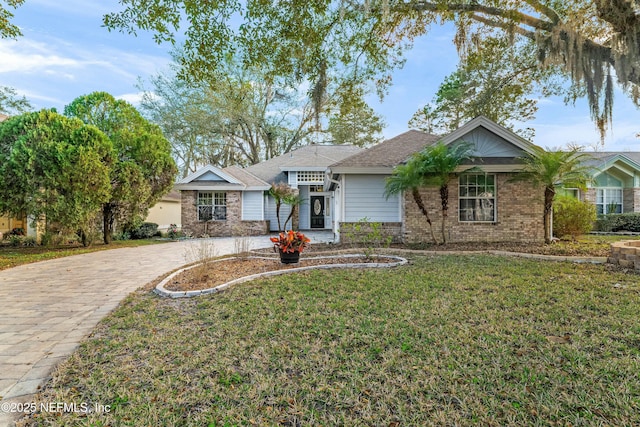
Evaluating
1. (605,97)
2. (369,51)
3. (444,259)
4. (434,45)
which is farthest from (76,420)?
(434,45)

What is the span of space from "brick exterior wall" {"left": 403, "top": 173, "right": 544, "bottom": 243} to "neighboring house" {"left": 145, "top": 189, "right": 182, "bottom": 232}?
15306 millimetres

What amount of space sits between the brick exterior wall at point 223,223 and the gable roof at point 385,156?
298 inches

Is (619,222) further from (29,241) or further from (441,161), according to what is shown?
(29,241)

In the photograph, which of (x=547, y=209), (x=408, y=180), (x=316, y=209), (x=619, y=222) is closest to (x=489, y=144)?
(x=547, y=209)

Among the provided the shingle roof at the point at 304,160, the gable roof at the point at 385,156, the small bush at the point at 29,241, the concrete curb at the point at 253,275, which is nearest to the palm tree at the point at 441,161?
the gable roof at the point at 385,156

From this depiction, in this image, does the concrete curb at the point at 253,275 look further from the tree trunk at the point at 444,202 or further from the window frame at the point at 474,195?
the window frame at the point at 474,195

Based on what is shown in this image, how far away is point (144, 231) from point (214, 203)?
3787 millimetres

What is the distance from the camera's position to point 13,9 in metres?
7.89

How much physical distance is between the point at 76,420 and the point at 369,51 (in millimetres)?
8925

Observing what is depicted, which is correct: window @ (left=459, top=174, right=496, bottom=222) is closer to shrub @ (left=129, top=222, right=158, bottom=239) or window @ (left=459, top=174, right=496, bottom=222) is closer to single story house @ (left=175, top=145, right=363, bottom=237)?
single story house @ (left=175, top=145, right=363, bottom=237)

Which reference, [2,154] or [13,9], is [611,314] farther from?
[2,154]

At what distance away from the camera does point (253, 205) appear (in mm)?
17109

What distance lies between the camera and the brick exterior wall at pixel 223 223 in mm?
16453

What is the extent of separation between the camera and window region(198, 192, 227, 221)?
1667 cm
